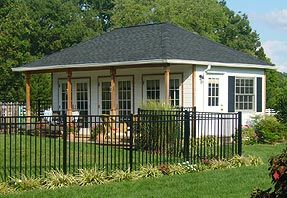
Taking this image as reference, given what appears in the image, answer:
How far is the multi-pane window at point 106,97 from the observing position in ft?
79.6

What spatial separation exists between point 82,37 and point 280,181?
52.3 meters

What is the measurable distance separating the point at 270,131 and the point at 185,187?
11427mm

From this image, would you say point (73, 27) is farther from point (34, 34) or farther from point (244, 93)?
point (244, 93)

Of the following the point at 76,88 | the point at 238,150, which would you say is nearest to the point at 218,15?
Answer: the point at 76,88

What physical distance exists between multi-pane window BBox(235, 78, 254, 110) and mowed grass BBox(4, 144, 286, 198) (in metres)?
10.8

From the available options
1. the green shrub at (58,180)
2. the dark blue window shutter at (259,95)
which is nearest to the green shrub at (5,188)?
the green shrub at (58,180)

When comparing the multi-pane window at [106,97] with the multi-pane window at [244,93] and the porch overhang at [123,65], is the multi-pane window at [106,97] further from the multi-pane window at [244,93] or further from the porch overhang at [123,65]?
the multi-pane window at [244,93]

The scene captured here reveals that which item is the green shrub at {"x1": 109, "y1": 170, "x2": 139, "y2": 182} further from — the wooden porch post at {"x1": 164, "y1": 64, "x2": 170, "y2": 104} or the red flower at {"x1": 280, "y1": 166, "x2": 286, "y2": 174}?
the wooden porch post at {"x1": 164, "y1": 64, "x2": 170, "y2": 104}

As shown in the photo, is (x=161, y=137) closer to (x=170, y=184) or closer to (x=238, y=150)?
(x=238, y=150)

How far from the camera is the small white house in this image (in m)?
21.9

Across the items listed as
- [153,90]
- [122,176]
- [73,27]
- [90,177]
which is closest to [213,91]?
[153,90]

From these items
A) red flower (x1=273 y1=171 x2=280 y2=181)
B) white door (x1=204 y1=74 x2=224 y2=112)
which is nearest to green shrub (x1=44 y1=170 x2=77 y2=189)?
red flower (x1=273 y1=171 x2=280 y2=181)

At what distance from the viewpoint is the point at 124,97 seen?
2377 cm

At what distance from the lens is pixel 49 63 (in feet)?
82.0
